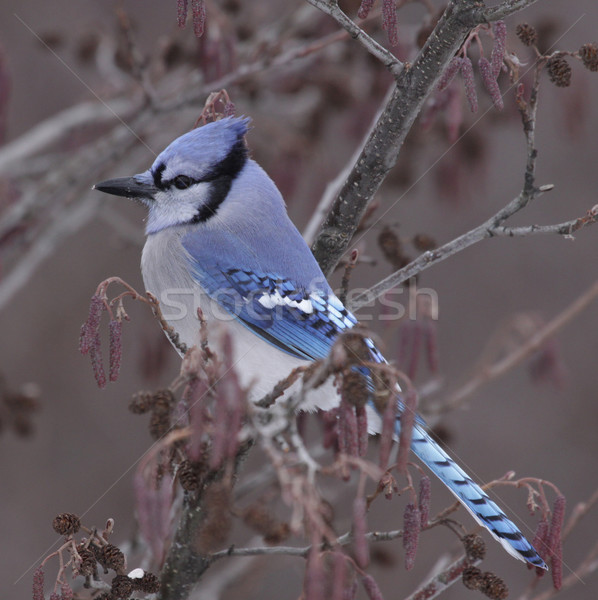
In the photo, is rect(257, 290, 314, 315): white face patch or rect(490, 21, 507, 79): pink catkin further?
rect(257, 290, 314, 315): white face patch

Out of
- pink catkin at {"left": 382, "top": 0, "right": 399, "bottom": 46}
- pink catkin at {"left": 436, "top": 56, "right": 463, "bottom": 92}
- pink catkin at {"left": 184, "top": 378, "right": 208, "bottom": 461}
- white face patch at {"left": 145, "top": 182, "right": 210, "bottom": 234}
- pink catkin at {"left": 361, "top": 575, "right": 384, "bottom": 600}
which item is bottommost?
pink catkin at {"left": 361, "top": 575, "right": 384, "bottom": 600}

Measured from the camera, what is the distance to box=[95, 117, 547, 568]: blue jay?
271 cm

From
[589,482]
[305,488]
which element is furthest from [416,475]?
[305,488]

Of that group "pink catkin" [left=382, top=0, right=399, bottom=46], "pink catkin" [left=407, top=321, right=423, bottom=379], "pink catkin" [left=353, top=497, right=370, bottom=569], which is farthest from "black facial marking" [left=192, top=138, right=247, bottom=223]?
"pink catkin" [left=353, top=497, right=370, bottom=569]

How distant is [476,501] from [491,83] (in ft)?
3.98

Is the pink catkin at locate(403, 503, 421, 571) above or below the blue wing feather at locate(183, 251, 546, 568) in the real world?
below

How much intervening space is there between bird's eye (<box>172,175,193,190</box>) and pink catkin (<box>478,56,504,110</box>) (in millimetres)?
1200

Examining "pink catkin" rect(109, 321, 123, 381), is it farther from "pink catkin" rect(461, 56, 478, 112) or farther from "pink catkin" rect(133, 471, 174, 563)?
"pink catkin" rect(461, 56, 478, 112)

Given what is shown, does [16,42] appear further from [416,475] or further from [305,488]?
[305,488]

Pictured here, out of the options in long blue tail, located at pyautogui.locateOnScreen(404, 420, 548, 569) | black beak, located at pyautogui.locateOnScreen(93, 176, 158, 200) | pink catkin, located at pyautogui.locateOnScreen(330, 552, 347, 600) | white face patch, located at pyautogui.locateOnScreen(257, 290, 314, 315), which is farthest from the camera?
black beak, located at pyautogui.locateOnScreen(93, 176, 158, 200)

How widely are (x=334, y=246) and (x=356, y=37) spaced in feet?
2.08

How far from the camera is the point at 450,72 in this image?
2.10 m

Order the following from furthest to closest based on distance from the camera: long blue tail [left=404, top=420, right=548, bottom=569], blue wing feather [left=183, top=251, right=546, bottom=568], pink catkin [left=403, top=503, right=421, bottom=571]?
blue wing feather [left=183, top=251, right=546, bottom=568]
long blue tail [left=404, top=420, right=548, bottom=569]
pink catkin [left=403, top=503, right=421, bottom=571]

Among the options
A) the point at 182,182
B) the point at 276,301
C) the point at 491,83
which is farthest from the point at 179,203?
the point at 491,83
